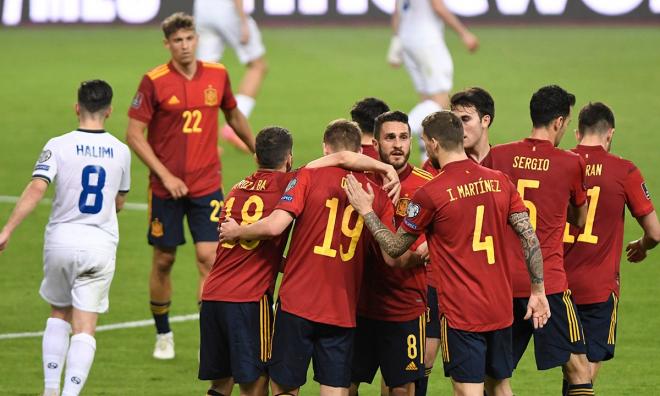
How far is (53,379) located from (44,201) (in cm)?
773

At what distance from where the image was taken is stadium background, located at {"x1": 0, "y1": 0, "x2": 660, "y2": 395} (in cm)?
1045

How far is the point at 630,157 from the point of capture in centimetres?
1788

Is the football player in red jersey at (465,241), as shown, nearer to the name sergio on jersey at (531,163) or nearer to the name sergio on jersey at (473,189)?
the name sergio on jersey at (473,189)

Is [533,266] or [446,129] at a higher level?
[446,129]

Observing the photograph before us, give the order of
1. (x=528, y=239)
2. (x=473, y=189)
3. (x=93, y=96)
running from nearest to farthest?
(x=473, y=189), (x=528, y=239), (x=93, y=96)

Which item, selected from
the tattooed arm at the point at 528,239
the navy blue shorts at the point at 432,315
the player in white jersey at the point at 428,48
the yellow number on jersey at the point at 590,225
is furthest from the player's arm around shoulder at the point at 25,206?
the player in white jersey at the point at 428,48

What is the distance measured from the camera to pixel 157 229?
10.8 metres

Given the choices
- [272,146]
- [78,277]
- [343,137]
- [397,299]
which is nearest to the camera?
[343,137]

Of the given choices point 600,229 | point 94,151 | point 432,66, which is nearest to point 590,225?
point 600,229

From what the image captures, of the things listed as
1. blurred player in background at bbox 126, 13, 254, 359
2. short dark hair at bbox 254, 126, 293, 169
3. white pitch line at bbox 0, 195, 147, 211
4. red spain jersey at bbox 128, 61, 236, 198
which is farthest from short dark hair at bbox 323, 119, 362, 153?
white pitch line at bbox 0, 195, 147, 211

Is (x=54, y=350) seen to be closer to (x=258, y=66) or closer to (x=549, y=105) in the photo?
(x=549, y=105)

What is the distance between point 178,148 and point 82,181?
2.21m

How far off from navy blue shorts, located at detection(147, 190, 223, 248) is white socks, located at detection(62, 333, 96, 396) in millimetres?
2147

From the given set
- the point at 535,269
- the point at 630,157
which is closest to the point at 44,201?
the point at 630,157
